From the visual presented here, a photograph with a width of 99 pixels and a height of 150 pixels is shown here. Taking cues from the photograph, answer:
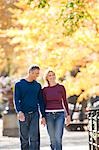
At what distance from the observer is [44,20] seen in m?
23.5

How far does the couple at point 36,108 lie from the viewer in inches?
448

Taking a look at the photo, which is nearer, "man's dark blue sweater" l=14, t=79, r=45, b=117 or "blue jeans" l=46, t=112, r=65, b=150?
"man's dark blue sweater" l=14, t=79, r=45, b=117

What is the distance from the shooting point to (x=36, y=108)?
11.5 m

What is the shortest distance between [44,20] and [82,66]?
2.21 metres

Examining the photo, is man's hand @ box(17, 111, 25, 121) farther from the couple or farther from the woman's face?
Answer: the woman's face

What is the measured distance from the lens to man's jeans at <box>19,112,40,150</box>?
1145cm

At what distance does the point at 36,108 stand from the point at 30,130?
0.41m

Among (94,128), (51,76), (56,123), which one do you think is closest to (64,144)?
(94,128)

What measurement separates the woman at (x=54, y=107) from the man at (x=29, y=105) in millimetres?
315

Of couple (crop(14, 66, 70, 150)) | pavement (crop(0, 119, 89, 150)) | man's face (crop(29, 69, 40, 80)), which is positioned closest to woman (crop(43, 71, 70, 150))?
couple (crop(14, 66, 70, 150))

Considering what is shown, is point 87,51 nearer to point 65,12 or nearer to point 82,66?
point 82,66

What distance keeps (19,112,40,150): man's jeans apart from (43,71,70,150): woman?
385 mm

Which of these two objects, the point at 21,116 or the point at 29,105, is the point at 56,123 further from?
the point at 21,116

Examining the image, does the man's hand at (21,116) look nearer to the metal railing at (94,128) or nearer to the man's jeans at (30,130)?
the man's jeans at (30,130)
